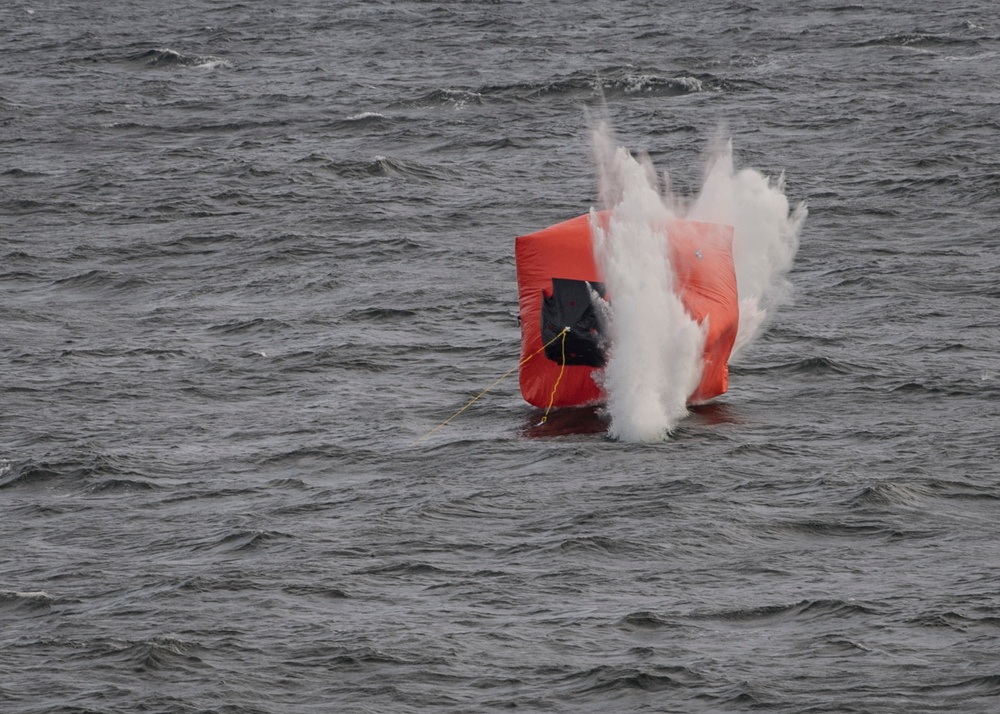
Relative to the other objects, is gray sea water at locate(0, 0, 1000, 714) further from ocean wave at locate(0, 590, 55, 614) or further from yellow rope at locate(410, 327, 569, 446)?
yellow rope at locate(410, 327, 569, 446)

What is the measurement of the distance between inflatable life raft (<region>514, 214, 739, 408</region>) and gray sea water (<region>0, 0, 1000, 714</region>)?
30.6 inches

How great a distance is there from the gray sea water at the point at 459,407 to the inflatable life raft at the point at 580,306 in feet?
2.55

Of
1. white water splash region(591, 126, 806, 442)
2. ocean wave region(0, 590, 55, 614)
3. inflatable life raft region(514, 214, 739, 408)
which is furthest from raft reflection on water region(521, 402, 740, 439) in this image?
ocean wave region(0, 590, 55, 614)

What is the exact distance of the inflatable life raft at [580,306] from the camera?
30.5m

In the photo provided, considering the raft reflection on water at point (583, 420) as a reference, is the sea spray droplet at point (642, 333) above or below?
above

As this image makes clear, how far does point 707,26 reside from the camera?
70812 millimetres

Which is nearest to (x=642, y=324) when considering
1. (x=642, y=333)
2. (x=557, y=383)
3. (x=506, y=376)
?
(x=642, y=333)

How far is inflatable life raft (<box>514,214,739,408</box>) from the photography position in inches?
1203

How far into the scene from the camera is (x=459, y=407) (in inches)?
1320

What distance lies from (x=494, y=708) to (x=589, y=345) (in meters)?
10.2

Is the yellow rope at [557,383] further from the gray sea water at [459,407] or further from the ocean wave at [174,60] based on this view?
the ocean wave at [174,60]

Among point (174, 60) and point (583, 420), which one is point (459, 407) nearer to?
point (583, 420)

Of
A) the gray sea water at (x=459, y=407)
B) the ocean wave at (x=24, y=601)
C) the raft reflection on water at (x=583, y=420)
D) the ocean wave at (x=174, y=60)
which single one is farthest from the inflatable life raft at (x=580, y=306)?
the ocean wave at (x=174, y=60)

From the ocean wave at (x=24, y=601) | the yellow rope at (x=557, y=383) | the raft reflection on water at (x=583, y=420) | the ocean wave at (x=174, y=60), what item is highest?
the ocean wave at (x=174, y=60)
